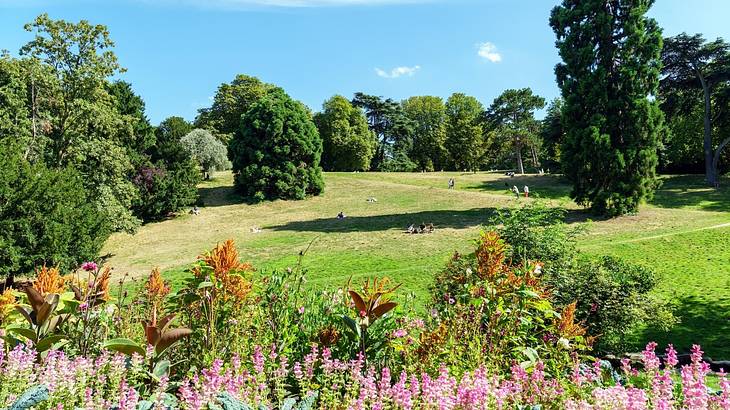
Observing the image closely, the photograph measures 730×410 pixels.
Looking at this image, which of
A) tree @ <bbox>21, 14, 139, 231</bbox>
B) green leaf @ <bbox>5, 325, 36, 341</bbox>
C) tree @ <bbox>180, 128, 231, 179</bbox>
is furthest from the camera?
tree @ <bbox>180, 128, 231, 179</bbox>

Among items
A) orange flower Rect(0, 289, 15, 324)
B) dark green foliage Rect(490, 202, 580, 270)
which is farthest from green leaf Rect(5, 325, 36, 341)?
dark green foliage Rect(490, 202, 580, 270)

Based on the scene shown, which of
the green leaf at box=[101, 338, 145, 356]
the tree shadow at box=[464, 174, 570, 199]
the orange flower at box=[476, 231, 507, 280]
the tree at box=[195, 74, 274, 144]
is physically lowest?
the tree shadow at box=[464, 174, 570, 199]

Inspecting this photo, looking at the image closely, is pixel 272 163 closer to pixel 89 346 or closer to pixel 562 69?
pixel 562 69

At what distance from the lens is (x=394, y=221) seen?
2341cm

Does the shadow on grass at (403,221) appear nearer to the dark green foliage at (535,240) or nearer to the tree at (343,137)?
the dark green foliage at (535,240)

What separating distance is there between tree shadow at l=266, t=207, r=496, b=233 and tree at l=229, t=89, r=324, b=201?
7.52 m

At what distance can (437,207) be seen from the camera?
27.0 meters

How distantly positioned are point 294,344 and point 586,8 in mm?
23758

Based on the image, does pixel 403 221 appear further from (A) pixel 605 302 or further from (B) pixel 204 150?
(B) pixel 204 150

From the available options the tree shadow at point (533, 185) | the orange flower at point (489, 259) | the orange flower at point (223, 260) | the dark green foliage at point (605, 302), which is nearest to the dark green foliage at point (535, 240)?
the dark green foliage at point (605, 302)

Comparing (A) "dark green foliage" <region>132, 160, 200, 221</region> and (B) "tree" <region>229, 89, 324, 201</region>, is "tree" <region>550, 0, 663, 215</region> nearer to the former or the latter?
(B) "tree" <region>229, 89, 324, 201</region>

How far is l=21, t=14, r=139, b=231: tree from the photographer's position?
19.3 m

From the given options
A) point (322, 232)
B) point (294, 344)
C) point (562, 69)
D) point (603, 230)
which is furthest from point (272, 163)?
point (294, 344)

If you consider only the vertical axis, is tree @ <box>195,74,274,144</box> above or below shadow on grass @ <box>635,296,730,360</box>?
above
